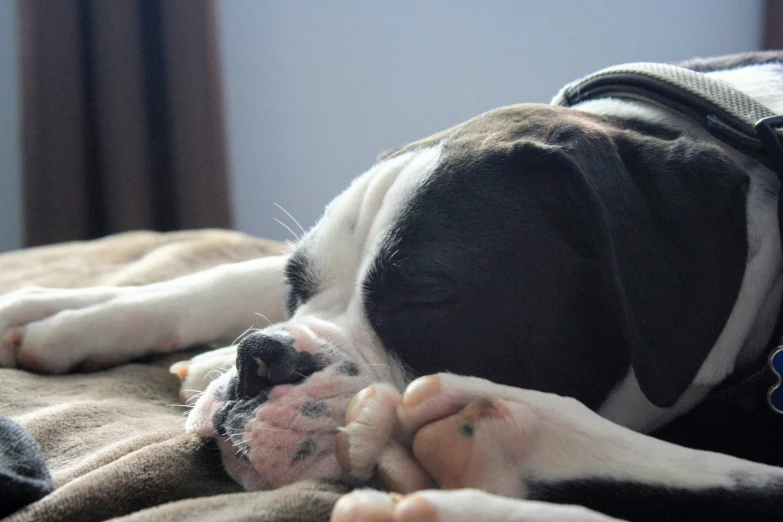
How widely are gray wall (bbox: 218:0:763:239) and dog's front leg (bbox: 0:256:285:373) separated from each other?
251 centimetres

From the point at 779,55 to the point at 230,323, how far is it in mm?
1218

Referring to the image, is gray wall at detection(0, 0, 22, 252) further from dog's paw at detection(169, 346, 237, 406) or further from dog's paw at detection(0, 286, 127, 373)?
dog's paw at detection(169, 346, 237, 406)

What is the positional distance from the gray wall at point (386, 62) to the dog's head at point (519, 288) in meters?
2.94

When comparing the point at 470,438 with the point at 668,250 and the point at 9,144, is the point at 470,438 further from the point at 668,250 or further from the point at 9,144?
the point at 9,144

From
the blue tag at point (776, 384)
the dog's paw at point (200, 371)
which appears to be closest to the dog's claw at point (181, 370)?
the dog's paw at point (200, 371)

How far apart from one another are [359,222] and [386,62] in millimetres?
3045

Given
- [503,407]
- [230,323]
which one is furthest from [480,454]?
[230,323]

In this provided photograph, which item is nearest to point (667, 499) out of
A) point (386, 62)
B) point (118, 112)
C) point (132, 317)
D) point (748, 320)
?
point (748, 320)

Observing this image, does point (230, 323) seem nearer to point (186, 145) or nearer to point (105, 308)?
point (105, 308)

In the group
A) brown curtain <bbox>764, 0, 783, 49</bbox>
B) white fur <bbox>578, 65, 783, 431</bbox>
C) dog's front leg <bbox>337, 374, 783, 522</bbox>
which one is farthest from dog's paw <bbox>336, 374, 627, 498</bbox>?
brown curtain <bbox>764, 0, 783, 49</bbox>

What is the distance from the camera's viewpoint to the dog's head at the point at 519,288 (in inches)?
40.6

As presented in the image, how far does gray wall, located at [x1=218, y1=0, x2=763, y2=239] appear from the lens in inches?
155

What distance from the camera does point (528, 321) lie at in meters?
1.11

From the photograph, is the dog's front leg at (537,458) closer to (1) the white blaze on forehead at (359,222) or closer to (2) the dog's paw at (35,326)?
(1) the white blaze on forehead at (359,222)
